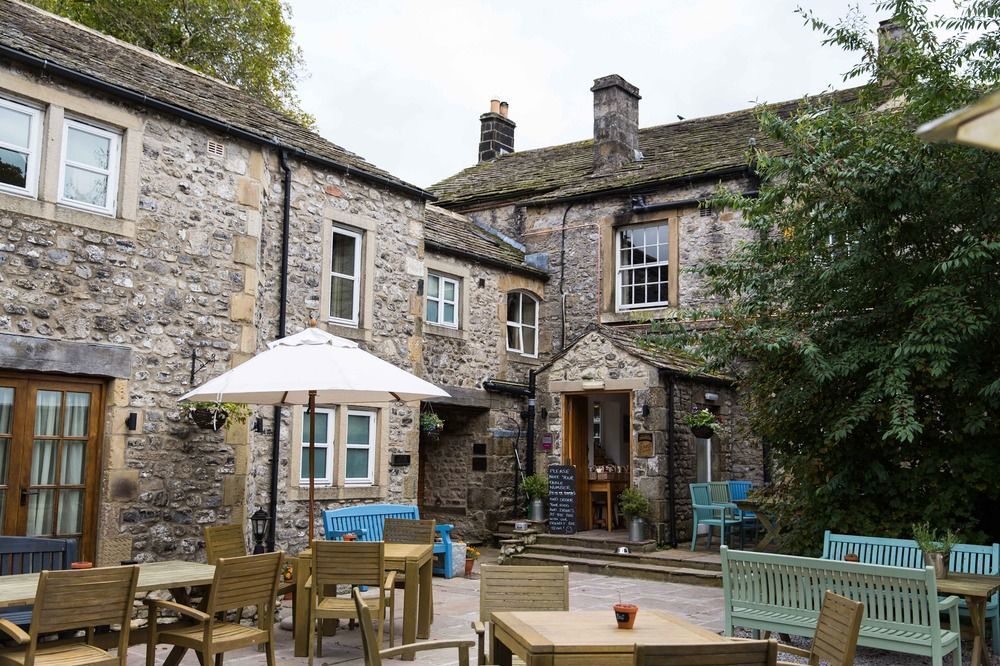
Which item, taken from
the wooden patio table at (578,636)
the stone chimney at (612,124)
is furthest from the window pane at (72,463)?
the stone chimney at (612,124)

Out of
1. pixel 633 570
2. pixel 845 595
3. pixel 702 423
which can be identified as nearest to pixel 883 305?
pixel 845 595

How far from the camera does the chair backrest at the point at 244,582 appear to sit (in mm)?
5117

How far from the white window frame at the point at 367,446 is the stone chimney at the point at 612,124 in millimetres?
7584

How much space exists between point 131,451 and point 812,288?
664 cm

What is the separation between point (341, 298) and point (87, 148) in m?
3.75

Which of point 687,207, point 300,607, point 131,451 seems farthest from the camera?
point 687,207

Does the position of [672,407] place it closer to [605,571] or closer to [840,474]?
[605,571]

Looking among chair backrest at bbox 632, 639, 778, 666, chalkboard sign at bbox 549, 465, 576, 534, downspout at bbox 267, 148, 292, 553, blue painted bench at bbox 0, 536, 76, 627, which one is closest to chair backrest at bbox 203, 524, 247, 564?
blue painted bench at bbox 0, 536, 76, 627

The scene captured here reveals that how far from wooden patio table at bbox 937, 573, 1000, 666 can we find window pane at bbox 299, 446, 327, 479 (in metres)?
6.80

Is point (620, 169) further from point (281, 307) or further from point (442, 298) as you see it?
point (281, 307)

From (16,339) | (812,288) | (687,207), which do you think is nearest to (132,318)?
(16,339)

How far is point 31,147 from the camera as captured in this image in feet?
25.4

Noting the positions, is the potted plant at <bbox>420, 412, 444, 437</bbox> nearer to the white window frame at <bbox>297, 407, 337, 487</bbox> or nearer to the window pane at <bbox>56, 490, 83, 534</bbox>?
the white window frame at <bbox>297, 407, 337, 487</bbox>

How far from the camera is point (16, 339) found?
24.0ft
